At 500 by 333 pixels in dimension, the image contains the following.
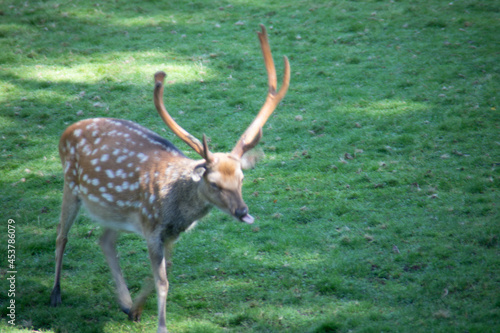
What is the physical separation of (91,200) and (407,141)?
4.69m

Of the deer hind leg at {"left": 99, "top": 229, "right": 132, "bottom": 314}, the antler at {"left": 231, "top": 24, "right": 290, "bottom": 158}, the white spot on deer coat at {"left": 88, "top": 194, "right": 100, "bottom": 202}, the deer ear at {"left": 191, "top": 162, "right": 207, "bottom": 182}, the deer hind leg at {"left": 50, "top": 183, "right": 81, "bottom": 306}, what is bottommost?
the deer hind leg at {"left": 99, "top": 229, "right": 132, "bottom": 314}

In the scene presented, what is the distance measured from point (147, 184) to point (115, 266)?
0.98 meters

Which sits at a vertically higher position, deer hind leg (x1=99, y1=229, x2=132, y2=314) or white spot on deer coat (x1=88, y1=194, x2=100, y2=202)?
white spot on deer coat (x1=88, y1=194, x2=100, y2=202)

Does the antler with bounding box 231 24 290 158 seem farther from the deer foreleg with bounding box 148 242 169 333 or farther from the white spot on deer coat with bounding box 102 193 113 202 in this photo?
the white spot on deer coat with bounding box 102 193 113 202

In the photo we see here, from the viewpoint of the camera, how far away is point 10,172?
704cm

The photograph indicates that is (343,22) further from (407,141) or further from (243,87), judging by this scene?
(407,141)

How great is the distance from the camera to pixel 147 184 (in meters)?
4.83

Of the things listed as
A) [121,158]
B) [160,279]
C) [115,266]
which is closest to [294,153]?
[121,158]

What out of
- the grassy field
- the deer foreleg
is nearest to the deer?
the deer foreleg

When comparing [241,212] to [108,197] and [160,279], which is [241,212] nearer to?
[160,279]

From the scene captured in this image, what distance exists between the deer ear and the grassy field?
1.36 meters

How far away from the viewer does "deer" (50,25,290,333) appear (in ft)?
14.7

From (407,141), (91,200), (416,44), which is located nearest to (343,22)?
(416,44)

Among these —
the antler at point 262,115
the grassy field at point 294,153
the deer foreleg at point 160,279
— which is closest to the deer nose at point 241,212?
the antler at point 262,115
